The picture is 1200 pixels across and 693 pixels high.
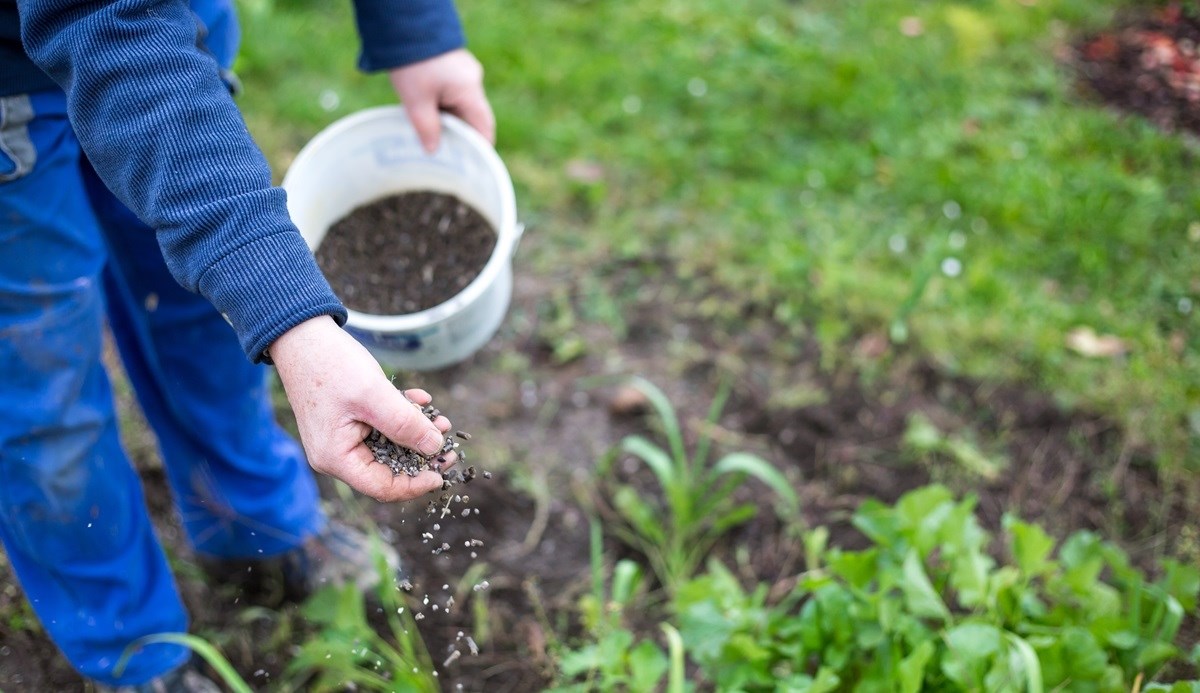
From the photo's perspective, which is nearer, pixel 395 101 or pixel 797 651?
pixel 797 651

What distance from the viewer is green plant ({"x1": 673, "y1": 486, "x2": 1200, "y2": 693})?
1507mm

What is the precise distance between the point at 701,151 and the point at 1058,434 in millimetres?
1421

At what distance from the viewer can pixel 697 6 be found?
12.1ft

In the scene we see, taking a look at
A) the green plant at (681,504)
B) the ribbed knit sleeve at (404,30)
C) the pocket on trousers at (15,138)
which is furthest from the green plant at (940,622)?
the pocket on trousers at (15,138)

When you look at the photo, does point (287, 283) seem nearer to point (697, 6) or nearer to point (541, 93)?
point (541, 93)

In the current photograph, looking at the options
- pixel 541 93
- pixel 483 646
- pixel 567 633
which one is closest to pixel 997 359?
pixel 567 633

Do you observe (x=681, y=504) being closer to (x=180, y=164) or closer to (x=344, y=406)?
(x=344, y=406)

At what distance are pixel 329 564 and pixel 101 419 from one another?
63 centimetres

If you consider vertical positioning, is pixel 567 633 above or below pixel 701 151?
below

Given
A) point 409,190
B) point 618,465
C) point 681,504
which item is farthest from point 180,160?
point 618,465

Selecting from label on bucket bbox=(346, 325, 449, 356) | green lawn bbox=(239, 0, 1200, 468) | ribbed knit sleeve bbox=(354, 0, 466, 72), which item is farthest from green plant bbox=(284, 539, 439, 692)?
green lawn bbox=(239, 0, 1200, 468)

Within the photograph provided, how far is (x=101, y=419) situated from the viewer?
1478 mm

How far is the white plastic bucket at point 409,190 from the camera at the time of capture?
5.32 feet

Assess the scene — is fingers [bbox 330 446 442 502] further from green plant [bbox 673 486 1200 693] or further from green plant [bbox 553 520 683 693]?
green plant [bbox 673 486 1200 693]
